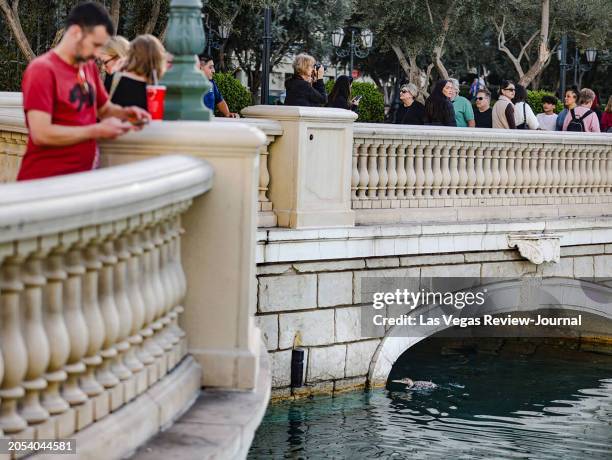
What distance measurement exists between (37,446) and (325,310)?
712cm

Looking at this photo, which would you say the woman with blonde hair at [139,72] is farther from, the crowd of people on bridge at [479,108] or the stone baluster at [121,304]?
the crowd of people on bridge at [479,108]

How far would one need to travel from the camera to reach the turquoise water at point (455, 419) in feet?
33.1

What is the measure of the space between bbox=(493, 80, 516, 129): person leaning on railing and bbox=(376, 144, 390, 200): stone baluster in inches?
91.9

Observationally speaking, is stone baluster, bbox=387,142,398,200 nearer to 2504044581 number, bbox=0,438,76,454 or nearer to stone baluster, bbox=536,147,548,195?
stone baluster, bbox=536,147,548,195

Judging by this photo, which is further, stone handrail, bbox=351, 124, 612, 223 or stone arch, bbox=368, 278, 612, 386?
stone arch, bbox=368, 278, 612, 386

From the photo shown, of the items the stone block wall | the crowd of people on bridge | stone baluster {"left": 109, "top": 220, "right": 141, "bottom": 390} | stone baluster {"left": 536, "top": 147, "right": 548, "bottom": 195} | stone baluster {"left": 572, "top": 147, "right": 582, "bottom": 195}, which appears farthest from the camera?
stone baluster {"left": 572, "top": 147, "right": 582, "bottom": 195}

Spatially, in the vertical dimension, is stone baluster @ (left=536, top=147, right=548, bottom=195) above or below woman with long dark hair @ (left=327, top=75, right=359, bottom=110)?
below

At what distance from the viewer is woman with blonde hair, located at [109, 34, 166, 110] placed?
18.8 feet

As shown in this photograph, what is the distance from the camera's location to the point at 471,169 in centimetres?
1161

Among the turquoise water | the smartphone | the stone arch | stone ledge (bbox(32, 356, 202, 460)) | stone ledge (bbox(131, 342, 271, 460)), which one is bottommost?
the turquoise water

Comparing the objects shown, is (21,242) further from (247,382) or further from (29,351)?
(247,382)

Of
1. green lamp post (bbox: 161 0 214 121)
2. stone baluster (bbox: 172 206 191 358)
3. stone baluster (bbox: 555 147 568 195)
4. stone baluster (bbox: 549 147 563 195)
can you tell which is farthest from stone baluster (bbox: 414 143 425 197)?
stone baluster (bbox: 172 206 191 358)

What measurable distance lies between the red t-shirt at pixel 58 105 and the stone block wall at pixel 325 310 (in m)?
5.13

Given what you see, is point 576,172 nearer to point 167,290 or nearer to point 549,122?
point 549,122
